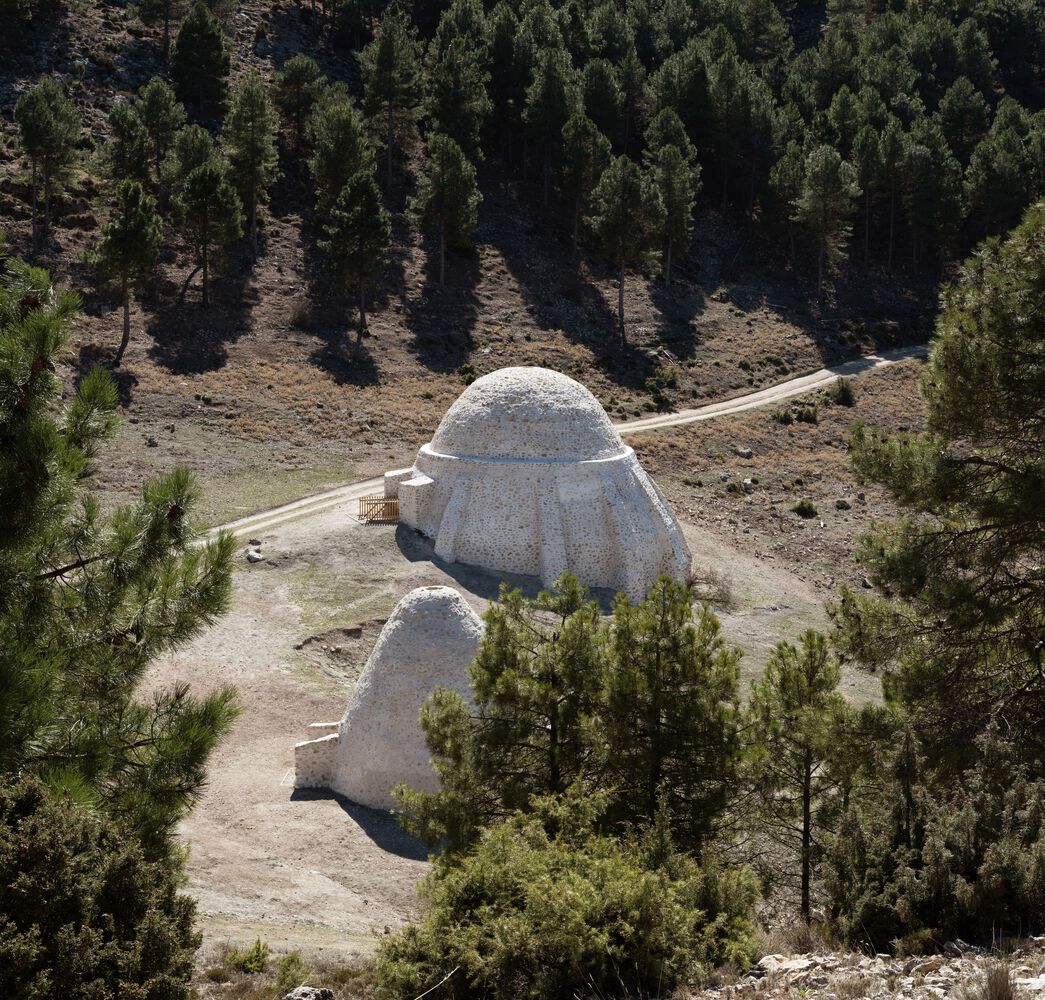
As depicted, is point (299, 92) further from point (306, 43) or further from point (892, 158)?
point (892, 158)

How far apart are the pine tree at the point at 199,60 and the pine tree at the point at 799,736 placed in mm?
→ 68645

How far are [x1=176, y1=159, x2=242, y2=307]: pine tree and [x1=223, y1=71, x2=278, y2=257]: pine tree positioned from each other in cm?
490

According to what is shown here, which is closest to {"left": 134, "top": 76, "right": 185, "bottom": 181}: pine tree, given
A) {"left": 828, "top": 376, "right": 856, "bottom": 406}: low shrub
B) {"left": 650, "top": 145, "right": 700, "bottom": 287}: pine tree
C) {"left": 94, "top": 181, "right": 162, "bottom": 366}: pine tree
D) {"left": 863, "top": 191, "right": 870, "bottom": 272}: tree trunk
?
{"left": 94, "top": 181, "right": 162, "bottom": 366}: pine tree

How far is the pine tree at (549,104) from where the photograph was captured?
7500 cm

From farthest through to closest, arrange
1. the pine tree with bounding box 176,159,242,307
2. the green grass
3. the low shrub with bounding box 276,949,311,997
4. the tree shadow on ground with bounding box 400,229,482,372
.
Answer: the tree shadow on ground with bounding box 400,229,482,372, the pine tree with bounding box 176,159,242,307, the green grass, the low shrub with bounding box 276,949,311,997

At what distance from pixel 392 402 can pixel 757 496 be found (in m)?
19.2

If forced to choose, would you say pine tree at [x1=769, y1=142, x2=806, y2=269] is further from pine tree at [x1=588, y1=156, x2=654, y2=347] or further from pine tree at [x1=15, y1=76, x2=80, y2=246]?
pine tree at [x1=15, y1=76, x2=80, y2=246]

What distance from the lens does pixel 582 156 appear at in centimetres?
7038

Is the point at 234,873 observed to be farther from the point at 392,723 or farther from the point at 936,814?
the point at 936,814

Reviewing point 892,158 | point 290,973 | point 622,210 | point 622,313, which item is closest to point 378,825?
point 290,973

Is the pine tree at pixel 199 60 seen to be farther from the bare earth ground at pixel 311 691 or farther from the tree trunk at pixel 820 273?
the bare earth ground at pixel 311 691

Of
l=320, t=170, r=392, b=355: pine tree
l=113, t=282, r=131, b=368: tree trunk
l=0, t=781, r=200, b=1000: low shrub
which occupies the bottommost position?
l=0, t=781, r=200, b=1000: low shrub

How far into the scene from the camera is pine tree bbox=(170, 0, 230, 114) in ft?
235

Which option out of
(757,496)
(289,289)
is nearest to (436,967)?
(757,496)
